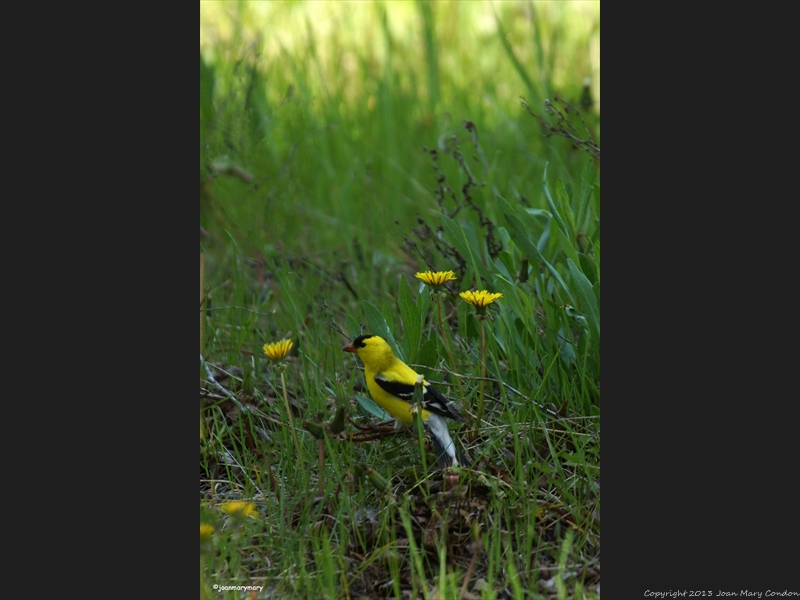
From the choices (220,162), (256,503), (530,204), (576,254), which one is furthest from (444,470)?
(220,162)

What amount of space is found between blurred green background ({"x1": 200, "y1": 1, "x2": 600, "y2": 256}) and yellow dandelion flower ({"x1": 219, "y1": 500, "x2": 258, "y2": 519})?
136 cm

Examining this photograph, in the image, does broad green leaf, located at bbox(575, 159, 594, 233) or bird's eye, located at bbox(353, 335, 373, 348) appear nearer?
bird's eye, located at bbox(353, 335, 373, 348)

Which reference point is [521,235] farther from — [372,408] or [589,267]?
[372,408]

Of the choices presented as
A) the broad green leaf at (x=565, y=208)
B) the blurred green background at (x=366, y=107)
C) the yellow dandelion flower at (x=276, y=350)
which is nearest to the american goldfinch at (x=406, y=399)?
the yellow dandelion flower at (x=276, y=350)

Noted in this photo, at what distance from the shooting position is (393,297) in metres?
3.00

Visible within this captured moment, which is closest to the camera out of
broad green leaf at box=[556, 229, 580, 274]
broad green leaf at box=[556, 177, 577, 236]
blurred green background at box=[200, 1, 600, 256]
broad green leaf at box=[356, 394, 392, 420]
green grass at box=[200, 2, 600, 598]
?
green grass at box=[200, 2, 600, 598]

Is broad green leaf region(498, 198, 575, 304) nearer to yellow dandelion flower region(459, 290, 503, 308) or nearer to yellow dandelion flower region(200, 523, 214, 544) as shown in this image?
yellow dandelion flower region(459, 290, 503, 308)

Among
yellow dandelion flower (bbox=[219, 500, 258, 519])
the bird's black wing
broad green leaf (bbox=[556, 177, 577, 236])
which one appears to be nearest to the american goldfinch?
the bird's black wing

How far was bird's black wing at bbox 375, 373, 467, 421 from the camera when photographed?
2.16 m

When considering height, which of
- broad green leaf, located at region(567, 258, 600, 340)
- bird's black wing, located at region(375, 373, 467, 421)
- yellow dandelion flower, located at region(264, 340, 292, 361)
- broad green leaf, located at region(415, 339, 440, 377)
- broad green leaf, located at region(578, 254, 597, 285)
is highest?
broad green leaf, located at region(578, 254, 597, 285)

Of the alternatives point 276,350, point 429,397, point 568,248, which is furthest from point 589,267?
point 276,350

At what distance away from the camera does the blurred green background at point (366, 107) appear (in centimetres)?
337

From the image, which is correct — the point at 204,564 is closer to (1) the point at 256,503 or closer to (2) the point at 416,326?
(1) the point at 256,503

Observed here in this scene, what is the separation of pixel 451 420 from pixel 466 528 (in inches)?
12.0
